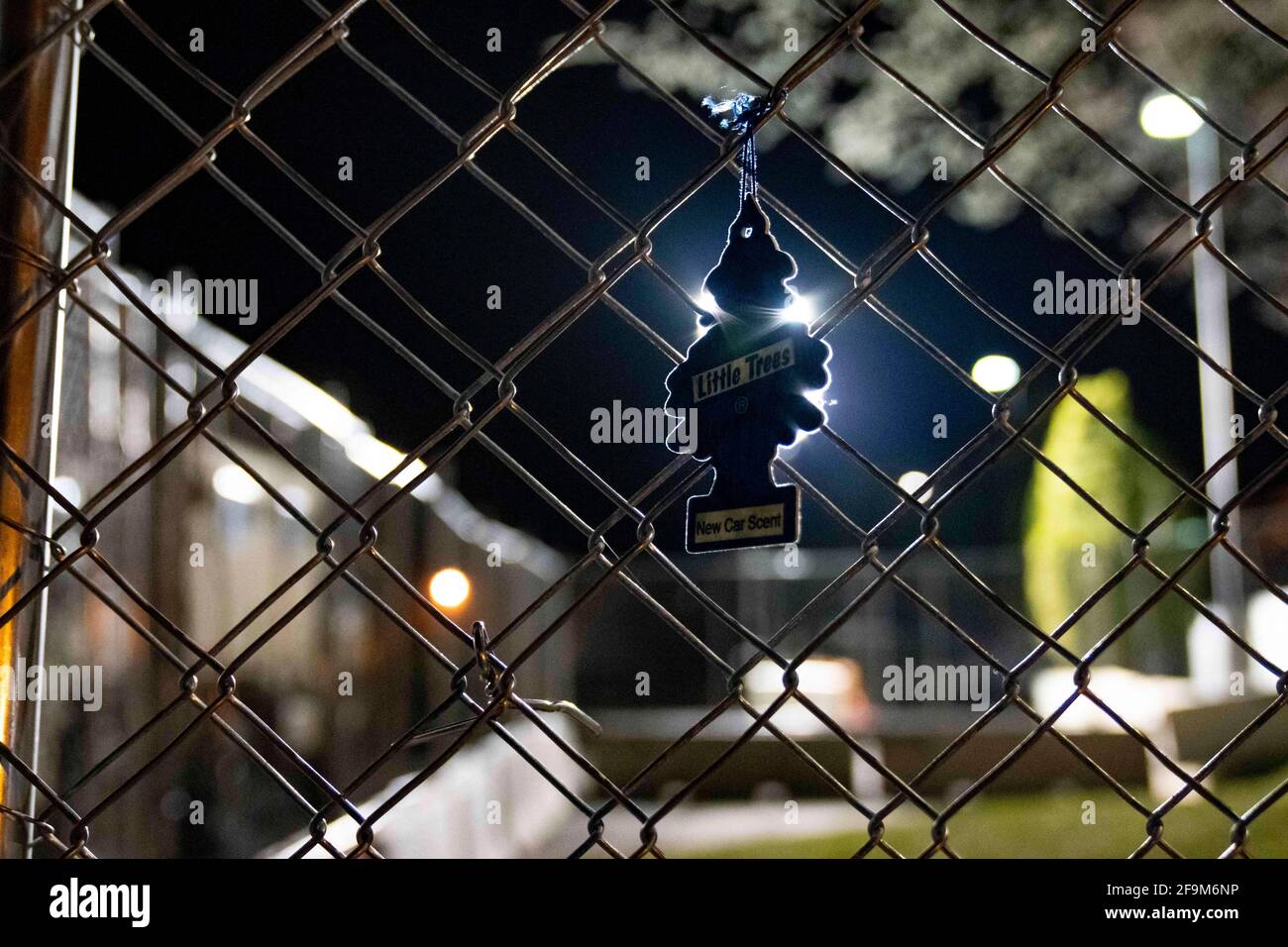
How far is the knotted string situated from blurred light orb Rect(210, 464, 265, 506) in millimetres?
2873

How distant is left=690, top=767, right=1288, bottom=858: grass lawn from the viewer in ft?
23.8

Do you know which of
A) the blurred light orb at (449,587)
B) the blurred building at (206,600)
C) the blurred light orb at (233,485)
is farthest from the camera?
the blurred light orb at (449,587)

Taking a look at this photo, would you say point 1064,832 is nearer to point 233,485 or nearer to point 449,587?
point 449,587

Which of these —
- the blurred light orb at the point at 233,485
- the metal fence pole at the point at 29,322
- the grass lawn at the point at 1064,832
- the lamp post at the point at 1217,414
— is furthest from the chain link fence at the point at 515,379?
the lamp post at the point at 1217,414

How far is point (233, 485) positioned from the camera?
3721 mm

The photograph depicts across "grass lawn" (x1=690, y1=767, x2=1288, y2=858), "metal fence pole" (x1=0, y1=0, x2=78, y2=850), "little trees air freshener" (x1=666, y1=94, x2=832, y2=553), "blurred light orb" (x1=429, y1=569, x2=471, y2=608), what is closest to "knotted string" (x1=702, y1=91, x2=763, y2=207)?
"little trees air freshener" (x1=666, y1=94, x2=832, y2=553)

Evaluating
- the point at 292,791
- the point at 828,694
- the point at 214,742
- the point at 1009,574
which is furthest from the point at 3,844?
the point at 1009,574

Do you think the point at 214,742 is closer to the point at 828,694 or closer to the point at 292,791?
the point at 292,791

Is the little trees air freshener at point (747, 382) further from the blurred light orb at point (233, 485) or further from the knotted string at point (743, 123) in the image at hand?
the blurred light orb at point (233, 485)

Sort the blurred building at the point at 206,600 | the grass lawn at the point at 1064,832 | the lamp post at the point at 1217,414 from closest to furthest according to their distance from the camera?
the blurred building at the point at 206,600
the grass lawn at the point at 1064,832
the lamp post at the point at 1217,414

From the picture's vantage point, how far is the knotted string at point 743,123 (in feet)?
3.09

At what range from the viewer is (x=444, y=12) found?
1.88m

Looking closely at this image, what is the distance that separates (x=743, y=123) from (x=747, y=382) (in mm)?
264

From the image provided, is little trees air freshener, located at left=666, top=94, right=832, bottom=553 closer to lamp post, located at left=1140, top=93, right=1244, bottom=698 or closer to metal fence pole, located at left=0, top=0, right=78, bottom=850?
metal fence pole, located at left=0, top=0, right=78, bottom=850
